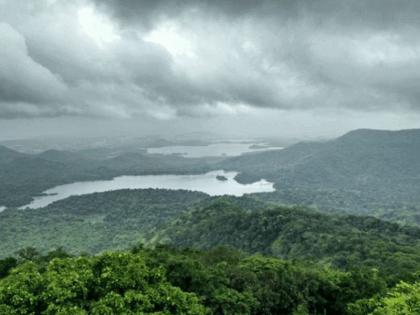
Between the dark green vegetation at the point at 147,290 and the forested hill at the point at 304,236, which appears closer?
the dark green vegetation at the point at 147,290

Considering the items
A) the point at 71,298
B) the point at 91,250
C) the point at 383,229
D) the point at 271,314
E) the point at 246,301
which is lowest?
the point at 91,250

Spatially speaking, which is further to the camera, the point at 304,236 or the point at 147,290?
the point at 304,236

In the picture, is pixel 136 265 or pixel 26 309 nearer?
pixel 26 309

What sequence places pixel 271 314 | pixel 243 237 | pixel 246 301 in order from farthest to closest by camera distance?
1. pixel 243 237
2. pixel 271 314
3. pixel 246 301

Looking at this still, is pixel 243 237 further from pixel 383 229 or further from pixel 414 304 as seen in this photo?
pixel 414 304

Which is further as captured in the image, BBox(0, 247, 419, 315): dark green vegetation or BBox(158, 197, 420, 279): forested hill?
BBox(158, 197, 420, 279): forested hill

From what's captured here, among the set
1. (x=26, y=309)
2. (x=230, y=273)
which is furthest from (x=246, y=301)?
(x=26, y=309)

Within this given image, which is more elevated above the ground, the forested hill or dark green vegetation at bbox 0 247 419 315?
dark green vegetation at bbox 0 247 419 315

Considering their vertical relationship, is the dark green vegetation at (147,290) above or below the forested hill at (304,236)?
above

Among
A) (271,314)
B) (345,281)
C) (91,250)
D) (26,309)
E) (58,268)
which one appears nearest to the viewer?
(26,309)

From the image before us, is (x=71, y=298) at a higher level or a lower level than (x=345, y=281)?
higher

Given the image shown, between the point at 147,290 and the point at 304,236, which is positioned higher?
the point at 147,290
